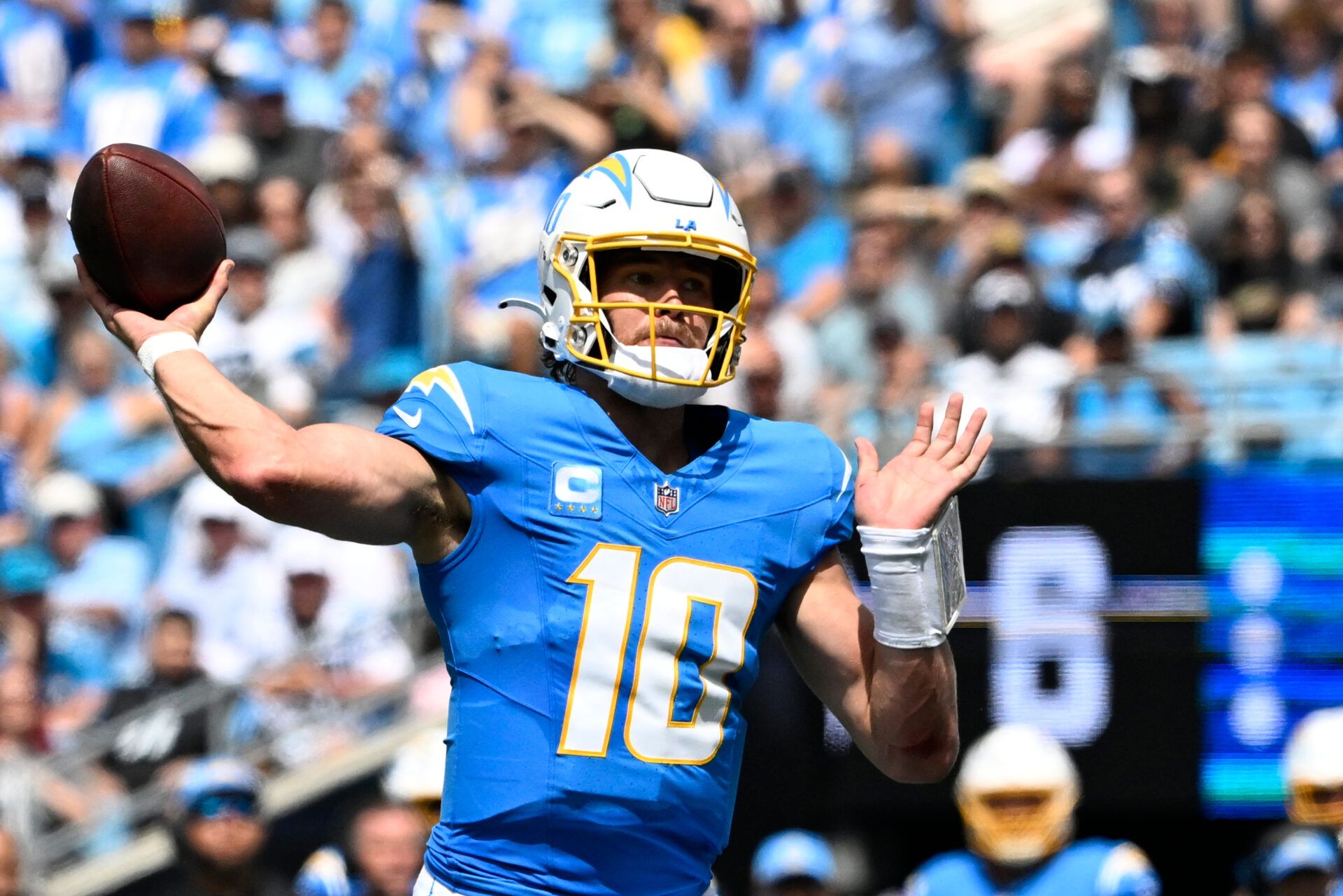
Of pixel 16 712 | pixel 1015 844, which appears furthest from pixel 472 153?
pixel 1015 844

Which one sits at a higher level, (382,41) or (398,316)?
(382,41)

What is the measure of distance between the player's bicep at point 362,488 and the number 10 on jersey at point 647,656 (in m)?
0.25

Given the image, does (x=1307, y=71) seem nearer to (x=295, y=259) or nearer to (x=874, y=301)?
(x=874, y=301)

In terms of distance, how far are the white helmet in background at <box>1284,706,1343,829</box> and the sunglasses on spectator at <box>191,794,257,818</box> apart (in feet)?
10.3

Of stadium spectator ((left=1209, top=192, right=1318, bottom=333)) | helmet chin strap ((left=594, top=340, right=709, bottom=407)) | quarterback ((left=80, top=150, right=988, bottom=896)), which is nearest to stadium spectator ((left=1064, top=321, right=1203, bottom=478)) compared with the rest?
stadium spectator ((left=1209, top=192, right=1318, bottom=333))

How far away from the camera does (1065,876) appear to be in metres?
6.05

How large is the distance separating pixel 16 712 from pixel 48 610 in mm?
602

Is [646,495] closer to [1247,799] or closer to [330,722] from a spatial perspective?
[1247,799]

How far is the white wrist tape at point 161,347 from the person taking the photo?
2980mm

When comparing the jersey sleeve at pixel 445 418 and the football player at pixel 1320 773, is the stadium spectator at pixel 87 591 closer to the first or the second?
the football player at pixel 1320 773

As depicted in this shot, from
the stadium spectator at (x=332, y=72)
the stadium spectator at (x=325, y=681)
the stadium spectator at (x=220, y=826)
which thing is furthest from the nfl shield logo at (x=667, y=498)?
the stadium spectator at (x=332, y=72)

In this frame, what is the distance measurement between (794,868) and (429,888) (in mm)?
3136

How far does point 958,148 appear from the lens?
8859 millimetres

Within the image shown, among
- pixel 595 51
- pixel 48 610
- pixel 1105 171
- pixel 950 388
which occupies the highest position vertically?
pixel 595 51
